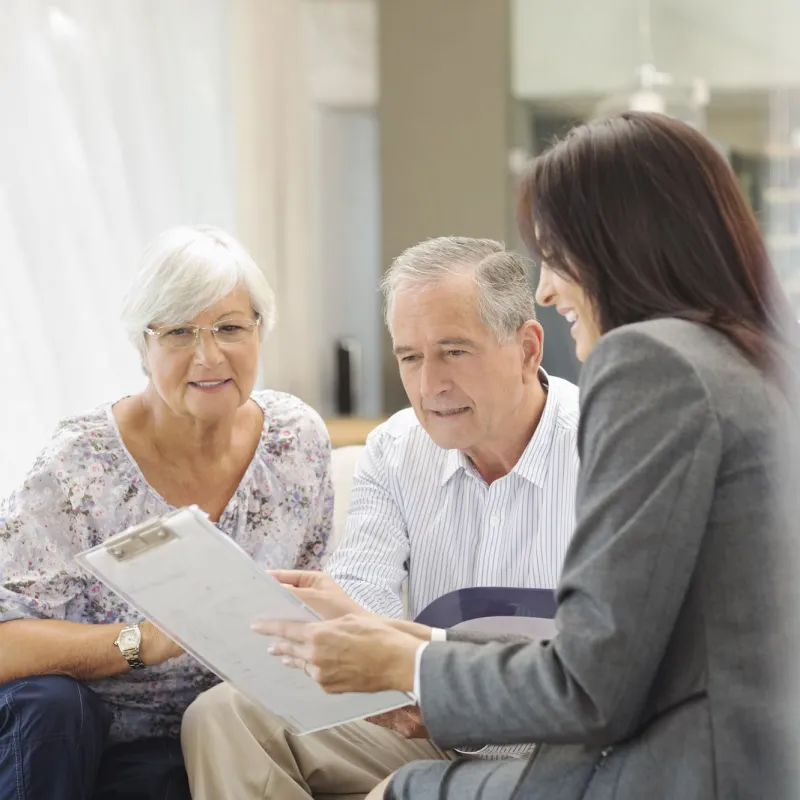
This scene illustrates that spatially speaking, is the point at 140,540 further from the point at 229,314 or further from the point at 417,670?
the point at 229,314

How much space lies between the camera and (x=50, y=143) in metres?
2.76

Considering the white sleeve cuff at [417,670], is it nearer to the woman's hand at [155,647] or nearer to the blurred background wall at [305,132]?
the woman's hand at [155,647]

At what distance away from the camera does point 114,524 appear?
1757mm

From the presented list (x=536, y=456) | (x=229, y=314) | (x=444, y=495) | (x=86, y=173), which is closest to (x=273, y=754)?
(x=444, y=495)

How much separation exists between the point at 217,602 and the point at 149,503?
0.72 m

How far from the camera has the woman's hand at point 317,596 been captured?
1.26 meters

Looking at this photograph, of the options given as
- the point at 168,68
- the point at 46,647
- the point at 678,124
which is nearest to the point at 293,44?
the point at 168,68

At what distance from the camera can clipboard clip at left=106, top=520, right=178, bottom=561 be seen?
40.6 inches

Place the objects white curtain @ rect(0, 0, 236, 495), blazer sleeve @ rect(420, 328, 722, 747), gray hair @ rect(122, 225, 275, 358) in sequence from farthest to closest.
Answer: white curtain @ rect(0, 0, 236, 495), gray hair @ rect(122, 225, 275, 358), blazer sleeve @ rect(420, 328, 722, 747)

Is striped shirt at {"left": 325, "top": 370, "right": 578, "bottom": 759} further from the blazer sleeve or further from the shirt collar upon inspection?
the blazer sleeve

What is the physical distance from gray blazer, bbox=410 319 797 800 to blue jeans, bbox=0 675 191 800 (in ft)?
2.75

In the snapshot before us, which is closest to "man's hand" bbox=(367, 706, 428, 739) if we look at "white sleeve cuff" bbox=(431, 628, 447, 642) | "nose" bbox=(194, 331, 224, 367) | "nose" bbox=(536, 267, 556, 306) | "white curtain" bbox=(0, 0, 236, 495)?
"white sleeve cuff" bbox=(431, 628, 447, 642)

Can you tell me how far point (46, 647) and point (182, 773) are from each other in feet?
0.92

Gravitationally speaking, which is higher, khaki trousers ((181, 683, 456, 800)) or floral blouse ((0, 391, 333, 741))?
floral blouse ((0, 391, 333, 741))
